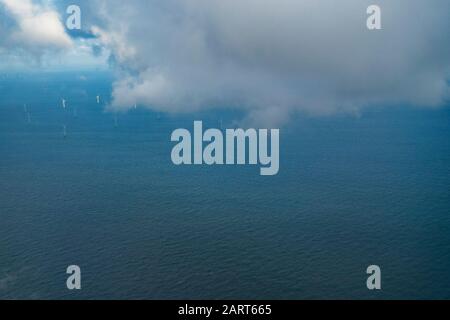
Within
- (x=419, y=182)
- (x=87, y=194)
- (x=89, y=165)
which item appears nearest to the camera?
(x=87, y=194)

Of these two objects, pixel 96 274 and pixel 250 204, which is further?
pixel 250 204

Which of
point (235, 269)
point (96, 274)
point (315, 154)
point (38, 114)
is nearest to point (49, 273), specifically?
point (96, 274)

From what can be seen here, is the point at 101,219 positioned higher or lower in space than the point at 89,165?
lower

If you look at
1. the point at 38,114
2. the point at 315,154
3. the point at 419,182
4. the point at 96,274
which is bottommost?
the point at 96,274

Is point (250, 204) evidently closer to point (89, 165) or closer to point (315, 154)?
point (315, 154)

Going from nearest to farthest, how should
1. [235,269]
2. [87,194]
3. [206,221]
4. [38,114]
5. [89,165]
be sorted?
[235,269]
[206,221]
[87,194]
[89,165]
[38,114]

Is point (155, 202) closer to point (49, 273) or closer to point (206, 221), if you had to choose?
point (206, 221)
